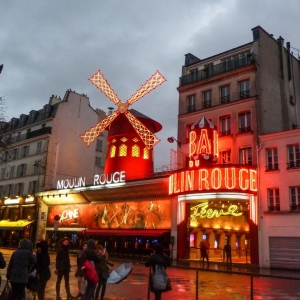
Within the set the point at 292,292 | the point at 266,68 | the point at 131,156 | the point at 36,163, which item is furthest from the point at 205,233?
the point at 36,163

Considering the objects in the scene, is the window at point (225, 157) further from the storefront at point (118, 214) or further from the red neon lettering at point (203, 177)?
the storefront at point (118, 214)

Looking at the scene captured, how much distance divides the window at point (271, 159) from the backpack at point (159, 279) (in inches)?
531

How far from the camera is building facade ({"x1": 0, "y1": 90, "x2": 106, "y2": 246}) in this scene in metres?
30.5

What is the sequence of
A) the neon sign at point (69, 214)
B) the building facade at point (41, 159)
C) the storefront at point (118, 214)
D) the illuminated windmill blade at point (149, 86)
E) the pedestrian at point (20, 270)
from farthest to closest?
the building facade at point (41, 159), the neon sign at point (69, 214), the illuminated windmill blade at point (149, 86), the storefront at point (118, 214), the pedestrian at point (20, 270)

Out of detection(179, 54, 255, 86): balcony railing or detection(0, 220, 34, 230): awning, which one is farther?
detection(0, 220, 34, 230): awning

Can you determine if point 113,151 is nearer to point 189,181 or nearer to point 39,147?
point 39,147

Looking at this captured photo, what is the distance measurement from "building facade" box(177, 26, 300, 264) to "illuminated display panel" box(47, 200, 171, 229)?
1.86 meters

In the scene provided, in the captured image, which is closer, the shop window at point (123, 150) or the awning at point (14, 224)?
the shop window at point (123, 150)

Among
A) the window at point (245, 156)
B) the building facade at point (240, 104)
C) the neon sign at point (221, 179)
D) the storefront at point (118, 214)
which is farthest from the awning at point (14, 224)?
the window at point (245, 156)

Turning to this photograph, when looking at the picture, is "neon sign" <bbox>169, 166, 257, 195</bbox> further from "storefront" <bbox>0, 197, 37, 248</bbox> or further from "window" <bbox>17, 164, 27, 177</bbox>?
"window" <bbox>17, 164, 27, 177</bbox>

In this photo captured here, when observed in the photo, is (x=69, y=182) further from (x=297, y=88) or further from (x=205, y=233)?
(x=297, y=88)

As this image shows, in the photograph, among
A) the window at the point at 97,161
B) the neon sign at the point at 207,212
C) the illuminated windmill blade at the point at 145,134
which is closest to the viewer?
the neon sign at the point at 207,212

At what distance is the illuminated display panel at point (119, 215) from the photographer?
2176cm

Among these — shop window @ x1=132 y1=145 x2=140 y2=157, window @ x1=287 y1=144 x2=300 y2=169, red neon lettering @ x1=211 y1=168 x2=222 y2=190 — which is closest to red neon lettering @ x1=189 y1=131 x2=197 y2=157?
red neon lettering @ x1=211 y1=168 x2=222 y2=190
